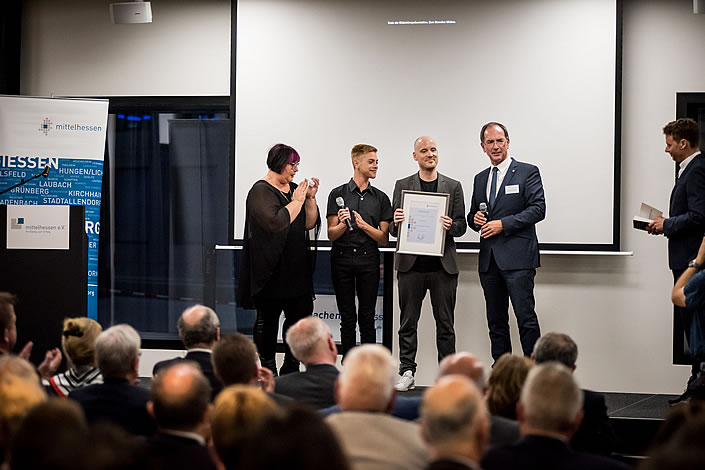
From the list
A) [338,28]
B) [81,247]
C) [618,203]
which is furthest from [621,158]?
[81,247]

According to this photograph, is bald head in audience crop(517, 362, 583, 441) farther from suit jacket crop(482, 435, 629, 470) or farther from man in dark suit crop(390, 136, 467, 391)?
man in dark suit crop(390, 136, 467, 391)

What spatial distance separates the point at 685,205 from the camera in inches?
216

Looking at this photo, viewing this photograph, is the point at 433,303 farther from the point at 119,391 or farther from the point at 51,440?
the point at 51,440

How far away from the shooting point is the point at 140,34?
7.04 m

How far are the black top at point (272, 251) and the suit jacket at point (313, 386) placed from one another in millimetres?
1860

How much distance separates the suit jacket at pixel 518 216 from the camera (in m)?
5.75

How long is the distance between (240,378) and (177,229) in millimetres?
4103

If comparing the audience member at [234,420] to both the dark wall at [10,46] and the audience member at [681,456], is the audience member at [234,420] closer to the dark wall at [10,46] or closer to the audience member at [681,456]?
the audience member at [681,456]

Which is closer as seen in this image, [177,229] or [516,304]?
[516,304]

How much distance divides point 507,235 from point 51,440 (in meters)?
4.32

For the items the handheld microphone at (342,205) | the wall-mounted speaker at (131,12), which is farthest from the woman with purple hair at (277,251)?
the wall-mounted speaker at (131,12)

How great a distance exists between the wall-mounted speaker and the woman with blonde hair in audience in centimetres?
326

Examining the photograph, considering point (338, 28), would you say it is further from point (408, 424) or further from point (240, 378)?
point (408, 424)

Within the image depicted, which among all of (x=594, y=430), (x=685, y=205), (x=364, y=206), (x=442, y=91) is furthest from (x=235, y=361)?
(x=442, y=91)
